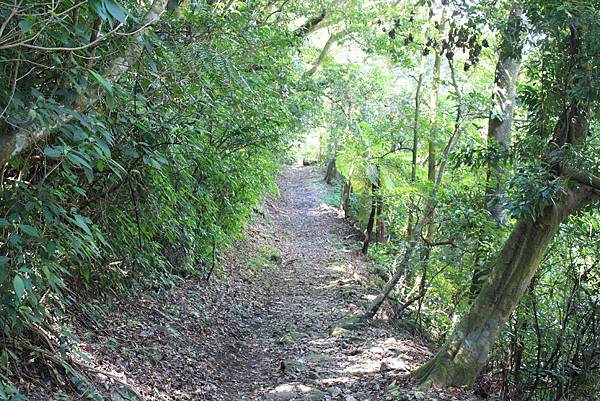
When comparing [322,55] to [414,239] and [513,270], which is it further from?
[513,270]

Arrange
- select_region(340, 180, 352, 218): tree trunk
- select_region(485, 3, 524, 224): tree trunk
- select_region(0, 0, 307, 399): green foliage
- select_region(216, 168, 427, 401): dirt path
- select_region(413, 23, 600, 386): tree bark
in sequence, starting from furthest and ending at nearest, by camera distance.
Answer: select_region(340, 180, 352, 218): tree trunk
select_region(485, 3, 524, 224): tree trunk
select_region(216, 168, 427, 401): dirt path
select_region(413, 23, 600, 386): tree bark
select_region(0, 0, 307, 399): green foliage

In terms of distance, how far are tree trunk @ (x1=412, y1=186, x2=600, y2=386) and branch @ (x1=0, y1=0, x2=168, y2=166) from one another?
170 inches

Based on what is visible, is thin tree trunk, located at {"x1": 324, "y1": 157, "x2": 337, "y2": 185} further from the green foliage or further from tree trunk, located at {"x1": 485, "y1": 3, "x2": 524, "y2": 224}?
tree trunk, located at {"x1": 485, "y1": 3, "x2": 524, "y2": 224}

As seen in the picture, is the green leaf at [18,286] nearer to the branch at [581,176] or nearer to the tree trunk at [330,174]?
the branch at [581,176]

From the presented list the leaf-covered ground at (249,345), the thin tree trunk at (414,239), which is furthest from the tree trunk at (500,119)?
the leaf-covered ground at (249,345)

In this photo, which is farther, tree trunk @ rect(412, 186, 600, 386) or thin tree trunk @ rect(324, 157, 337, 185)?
thin tree trunk @ rect(324, 157, 337, 185)

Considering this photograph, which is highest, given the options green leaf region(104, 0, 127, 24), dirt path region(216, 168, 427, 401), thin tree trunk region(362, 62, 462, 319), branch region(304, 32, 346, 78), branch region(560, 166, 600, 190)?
branch region(304, 32, 346, 78)

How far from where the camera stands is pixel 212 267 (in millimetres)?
10336

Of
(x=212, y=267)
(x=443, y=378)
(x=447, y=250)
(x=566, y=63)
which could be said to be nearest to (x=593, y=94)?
(x=566, y=63)

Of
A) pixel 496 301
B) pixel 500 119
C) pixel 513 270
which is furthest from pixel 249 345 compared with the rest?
pixel 500 119

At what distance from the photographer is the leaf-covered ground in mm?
5680

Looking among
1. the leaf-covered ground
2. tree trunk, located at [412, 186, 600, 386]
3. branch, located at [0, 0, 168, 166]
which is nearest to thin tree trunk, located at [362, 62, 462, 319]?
the leaf-covered ground

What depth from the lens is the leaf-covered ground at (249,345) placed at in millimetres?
5680

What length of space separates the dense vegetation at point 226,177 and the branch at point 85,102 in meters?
0.01
